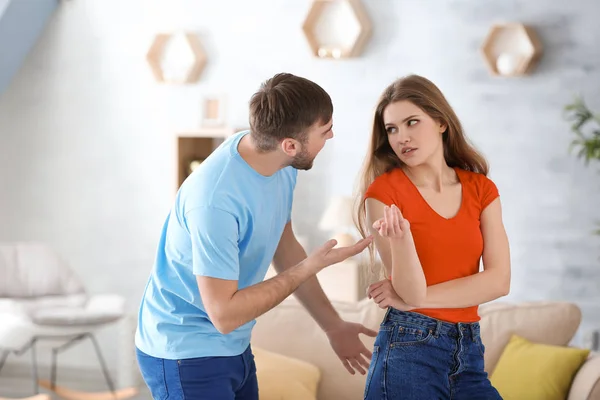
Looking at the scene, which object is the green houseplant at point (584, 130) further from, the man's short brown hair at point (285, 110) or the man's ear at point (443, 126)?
the man's short brown hair at point (285, 110)

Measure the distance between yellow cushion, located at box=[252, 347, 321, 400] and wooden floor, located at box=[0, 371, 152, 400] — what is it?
203 centimetres

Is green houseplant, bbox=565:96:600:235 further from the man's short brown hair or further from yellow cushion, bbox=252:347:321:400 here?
the man's short brown hair

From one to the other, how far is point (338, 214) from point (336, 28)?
114 cm

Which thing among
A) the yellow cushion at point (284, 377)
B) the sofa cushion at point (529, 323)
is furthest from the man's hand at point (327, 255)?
the sofa cushion at point (529, 323)

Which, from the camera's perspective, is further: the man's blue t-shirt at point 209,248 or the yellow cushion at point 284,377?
the yellow cushion at point 284,377

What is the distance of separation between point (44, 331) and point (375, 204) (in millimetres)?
3160

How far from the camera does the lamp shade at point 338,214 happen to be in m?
4.77

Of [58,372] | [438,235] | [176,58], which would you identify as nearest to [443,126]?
[438,235]

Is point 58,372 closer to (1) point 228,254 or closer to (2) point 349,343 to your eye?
(2) point 349,343

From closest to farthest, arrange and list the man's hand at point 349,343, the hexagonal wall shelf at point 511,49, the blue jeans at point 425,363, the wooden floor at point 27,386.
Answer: the blue jeans at point 425,363
the man's hand at point 349,343
the hexagonal wall shelf at point 511,49
the wooden floor at point 27,386

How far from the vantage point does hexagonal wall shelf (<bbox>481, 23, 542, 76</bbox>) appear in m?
4.62

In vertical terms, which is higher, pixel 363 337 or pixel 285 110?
pixel 285 110

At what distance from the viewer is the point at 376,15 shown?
16.4 ft

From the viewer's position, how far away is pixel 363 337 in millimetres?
3188
